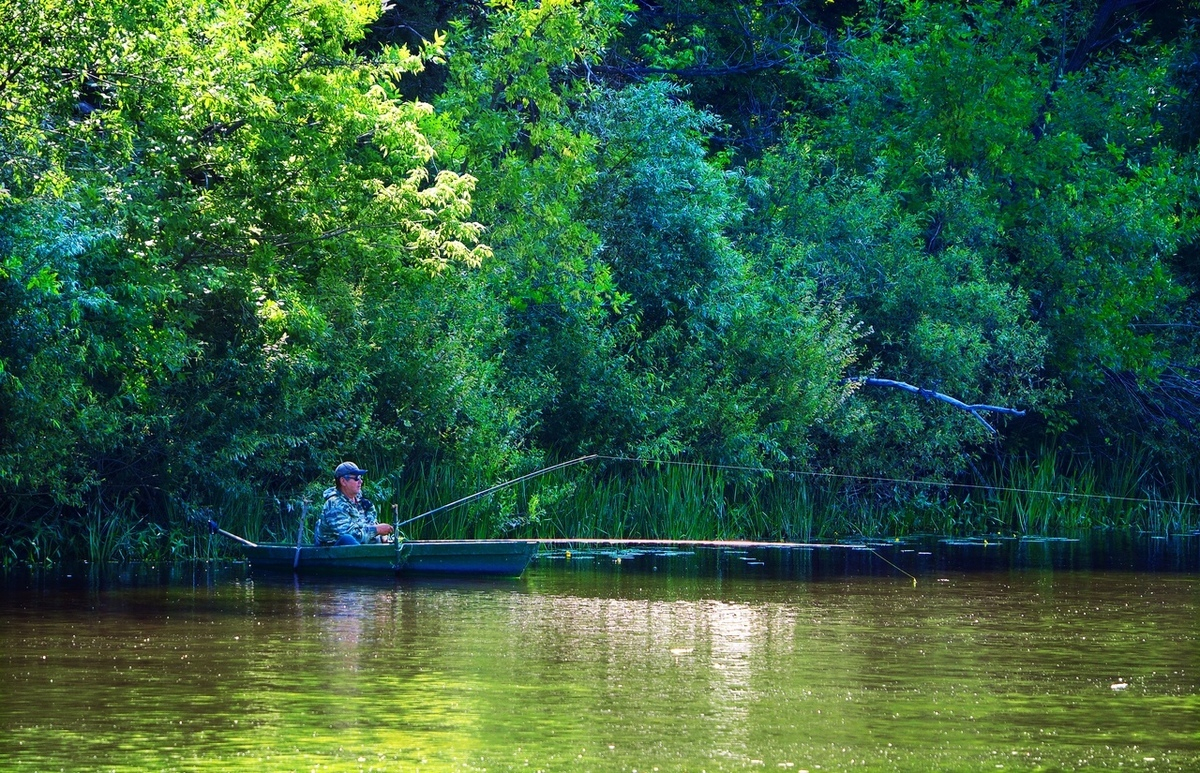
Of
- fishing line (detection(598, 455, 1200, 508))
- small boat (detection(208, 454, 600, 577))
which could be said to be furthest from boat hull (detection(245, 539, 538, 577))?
fishing line (detection(598, 455, 1200, 508))

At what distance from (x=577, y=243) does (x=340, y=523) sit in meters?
6.97

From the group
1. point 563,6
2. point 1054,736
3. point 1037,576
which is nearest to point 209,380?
point 563,6

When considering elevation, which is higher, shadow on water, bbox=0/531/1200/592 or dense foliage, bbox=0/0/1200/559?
dense foliage, bbox=0/0/1200/559

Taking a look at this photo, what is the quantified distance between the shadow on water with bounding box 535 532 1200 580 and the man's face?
2440mm

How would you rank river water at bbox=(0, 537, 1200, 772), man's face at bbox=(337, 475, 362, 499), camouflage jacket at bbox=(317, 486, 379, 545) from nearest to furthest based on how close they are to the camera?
river water at bbox=(0, 537, 1200, 772)
man's face at bbox=(337, 475, 362, 499)
camouflage jacket at bbox=(317, 486, 379, 545)

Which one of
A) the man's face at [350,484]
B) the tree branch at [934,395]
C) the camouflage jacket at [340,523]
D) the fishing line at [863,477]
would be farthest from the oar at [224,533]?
the tree branch at [934,395]

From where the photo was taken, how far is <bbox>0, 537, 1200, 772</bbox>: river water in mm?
9297

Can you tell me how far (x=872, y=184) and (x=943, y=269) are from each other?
1827mm

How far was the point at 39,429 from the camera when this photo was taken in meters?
18.8

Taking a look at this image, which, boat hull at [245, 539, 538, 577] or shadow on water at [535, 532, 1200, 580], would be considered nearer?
boat hull at [245, 539, 538, 577]

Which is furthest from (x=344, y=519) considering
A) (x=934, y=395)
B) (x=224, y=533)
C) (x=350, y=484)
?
(x=934, y=395)

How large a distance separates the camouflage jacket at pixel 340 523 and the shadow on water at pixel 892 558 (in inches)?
87.6

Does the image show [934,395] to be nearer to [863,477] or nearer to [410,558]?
[863,477]

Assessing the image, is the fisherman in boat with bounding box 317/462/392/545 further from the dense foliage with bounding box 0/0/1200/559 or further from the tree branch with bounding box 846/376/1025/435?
the tree branch with bounding box 846/376/1025/435
